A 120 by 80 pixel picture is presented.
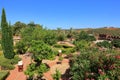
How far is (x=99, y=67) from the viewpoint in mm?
13578

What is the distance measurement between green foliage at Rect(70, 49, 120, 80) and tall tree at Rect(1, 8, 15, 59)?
13.5 metres

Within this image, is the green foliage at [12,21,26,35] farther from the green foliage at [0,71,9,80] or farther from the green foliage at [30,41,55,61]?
the green foliage at [30,41,55,61]

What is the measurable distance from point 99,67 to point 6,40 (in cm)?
1644

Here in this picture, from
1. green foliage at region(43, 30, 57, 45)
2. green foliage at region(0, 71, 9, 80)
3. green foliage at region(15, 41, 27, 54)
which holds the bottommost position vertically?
green foliage at region(0, 71, 9, 80)

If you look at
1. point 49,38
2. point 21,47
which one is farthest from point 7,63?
point 49,38

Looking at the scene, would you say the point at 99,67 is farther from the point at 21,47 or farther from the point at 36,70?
the point at 21,47

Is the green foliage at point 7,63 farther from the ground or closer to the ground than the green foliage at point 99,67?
closer to the ground

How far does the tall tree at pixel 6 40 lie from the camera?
27.5 metres

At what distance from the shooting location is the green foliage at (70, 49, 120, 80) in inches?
504

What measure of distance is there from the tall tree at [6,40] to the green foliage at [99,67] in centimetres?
1351

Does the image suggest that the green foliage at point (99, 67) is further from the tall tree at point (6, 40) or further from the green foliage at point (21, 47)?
the green foliage at point (21, 47)

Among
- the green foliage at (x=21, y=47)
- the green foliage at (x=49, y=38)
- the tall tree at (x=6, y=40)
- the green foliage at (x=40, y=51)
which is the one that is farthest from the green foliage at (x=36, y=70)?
the green foliage at (x=49, y=38)

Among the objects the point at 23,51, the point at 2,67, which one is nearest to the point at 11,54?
the point at 2,67

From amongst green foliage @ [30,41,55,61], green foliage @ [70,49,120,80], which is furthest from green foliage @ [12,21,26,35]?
green foliage @ [70,49,120,80]
